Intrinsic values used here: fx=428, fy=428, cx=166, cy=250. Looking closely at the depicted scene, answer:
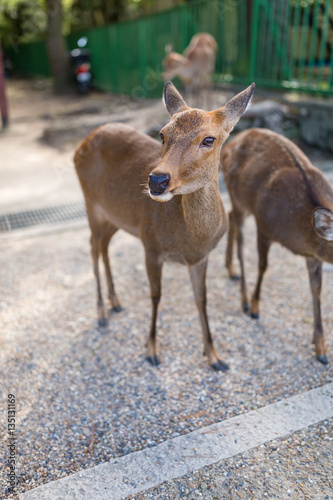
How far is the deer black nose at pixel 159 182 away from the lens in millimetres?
1983

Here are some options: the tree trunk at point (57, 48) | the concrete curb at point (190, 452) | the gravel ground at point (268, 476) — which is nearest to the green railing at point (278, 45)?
the concrete curb at point (190, 452)

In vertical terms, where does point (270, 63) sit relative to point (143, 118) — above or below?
above

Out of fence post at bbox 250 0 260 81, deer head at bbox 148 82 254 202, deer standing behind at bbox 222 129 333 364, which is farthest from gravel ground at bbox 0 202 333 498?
fence post at bbox 250 0 260 81

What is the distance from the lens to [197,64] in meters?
8.91

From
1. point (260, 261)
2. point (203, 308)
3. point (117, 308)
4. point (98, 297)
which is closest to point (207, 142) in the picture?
point (203, 308)

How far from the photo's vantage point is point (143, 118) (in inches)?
372

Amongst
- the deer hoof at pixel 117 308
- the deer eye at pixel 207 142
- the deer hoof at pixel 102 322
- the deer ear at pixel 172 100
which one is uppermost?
the deer ear at pixel 172 100

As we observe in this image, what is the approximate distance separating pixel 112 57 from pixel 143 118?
687 centimetres

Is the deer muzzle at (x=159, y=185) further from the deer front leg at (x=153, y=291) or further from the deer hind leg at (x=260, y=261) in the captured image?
the deer hind leg at (x=260, y=261)

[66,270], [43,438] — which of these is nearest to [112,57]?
[66,270]

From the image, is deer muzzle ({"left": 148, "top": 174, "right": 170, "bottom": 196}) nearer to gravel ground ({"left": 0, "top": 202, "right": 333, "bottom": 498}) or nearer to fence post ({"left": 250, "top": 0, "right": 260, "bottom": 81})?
gravel ground ({"left": 0, "top": 202, "right": 333, "bottom": 498})

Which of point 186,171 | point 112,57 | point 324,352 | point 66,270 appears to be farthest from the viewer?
point 112,57

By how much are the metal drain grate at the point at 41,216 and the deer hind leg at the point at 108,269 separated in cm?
194

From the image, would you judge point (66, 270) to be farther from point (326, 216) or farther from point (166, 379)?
point (326, 216)
